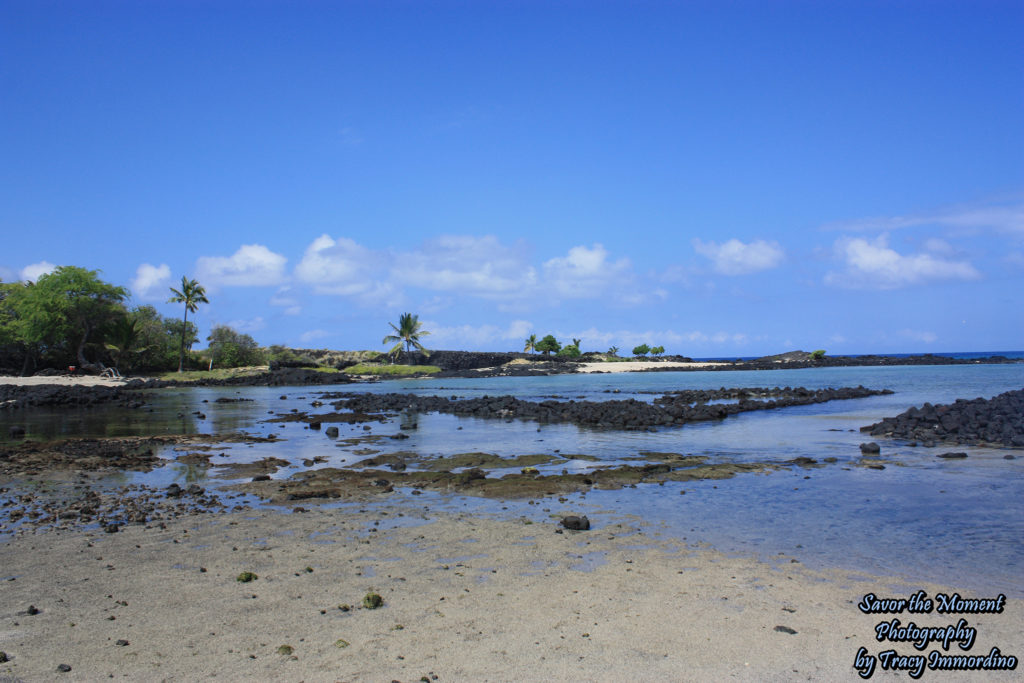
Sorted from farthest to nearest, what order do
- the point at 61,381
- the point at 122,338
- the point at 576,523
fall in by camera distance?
the point at 122,338
the point at 61,381
the point at 576,523


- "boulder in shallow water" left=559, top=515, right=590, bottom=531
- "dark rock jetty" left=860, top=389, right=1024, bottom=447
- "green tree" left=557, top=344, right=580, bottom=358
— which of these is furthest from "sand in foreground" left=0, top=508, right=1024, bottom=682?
"green tree" left=557, top=344, right=580, bottom=358

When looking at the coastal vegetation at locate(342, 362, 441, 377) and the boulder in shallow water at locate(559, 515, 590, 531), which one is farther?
the coastal vegetation at locate(342, 362, 441, 377)

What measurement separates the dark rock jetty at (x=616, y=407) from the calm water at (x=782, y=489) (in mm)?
1863

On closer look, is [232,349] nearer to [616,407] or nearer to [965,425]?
[616,407]

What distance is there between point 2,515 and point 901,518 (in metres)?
15.2

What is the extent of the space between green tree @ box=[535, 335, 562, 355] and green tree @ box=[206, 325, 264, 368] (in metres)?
56.3

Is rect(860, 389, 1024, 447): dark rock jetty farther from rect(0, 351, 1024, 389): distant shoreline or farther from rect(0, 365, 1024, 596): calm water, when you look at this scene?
rect(0, 351, 1024, 389): distant shoreline

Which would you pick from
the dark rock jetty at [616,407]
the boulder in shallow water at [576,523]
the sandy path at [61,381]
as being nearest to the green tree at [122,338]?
the sandy path at [61,381]

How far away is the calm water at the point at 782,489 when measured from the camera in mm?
8836

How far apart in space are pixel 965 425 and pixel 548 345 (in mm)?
104184

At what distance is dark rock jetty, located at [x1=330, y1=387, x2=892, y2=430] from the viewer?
91.4ft

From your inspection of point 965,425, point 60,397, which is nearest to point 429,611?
point 965,425

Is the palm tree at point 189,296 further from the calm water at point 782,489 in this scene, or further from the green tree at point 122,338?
the calm water at point 782,489

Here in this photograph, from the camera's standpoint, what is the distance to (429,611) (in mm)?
6633
